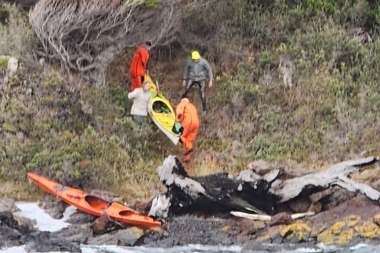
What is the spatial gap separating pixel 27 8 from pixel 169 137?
1416 millimetres

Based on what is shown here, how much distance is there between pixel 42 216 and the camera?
4949 mm

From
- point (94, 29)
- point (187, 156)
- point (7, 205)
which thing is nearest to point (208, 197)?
point (187, 156)

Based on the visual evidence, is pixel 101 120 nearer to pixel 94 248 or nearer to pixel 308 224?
pixel 94 248

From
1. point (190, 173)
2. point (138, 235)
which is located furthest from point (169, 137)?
point (138, 235)

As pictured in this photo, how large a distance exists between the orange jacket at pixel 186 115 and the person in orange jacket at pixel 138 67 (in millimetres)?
323

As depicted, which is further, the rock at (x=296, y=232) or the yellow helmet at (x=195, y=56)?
the yellow helmet at (x=195, y=56)

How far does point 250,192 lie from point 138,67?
1.15 meters

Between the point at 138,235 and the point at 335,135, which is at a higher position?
the point at 335,135

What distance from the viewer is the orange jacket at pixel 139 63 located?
219 inches

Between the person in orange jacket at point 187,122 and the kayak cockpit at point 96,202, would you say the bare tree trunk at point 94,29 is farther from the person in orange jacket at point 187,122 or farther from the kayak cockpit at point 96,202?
the kayak cockpit at point 96,202

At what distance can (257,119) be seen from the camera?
17.9 feet

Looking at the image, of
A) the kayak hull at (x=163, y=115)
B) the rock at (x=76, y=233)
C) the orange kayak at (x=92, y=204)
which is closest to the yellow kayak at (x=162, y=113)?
the kayak hull at (x=163, y=115)

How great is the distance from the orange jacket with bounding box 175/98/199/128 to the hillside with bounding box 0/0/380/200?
4.4 inches

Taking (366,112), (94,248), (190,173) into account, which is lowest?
(94,248)
